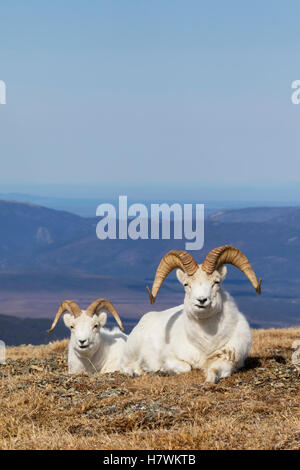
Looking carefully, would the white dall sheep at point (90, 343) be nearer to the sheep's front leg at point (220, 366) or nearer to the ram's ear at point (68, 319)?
the ram's ear at point (68, 319)

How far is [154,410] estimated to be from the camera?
42.3ft

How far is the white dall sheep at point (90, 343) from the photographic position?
764 inches

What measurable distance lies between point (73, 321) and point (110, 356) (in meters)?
1.34

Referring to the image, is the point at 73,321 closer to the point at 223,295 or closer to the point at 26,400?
the point at 223,295

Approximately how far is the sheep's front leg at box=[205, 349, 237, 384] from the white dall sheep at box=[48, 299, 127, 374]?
3670 mm

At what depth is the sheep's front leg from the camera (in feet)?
51.3

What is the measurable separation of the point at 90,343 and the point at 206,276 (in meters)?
4.41

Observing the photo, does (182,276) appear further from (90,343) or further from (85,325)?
(90,343)

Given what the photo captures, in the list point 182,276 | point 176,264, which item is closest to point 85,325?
point 176,264

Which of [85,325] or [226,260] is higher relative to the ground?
[226,260]

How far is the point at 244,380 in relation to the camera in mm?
15695

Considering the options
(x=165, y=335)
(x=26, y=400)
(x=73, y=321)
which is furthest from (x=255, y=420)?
(x=73, y=321)

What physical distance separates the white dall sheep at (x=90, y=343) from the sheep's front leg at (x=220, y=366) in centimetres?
367
